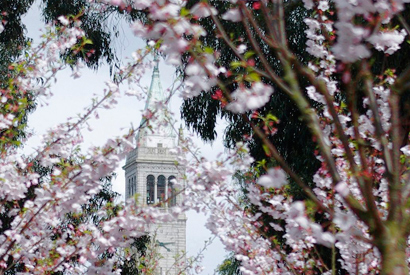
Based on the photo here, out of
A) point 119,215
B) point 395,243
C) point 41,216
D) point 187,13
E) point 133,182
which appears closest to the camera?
point 187,13

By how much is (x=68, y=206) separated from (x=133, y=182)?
5828cm

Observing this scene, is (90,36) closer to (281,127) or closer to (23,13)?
(23,13)

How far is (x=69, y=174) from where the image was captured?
4.20 meters

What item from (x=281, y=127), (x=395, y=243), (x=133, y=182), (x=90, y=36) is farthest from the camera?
(x=133, y=182)

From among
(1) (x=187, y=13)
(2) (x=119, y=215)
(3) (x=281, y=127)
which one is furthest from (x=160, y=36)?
(3) (x=281, y=127)

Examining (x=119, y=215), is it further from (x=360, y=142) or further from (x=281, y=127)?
(x=281, y=127)

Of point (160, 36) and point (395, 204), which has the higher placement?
point (160, 36)

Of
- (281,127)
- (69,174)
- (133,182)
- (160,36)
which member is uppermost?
(133,182)

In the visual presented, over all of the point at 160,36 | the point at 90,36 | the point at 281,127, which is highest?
the point at 90,36

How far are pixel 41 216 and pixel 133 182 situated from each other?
58.1 metres

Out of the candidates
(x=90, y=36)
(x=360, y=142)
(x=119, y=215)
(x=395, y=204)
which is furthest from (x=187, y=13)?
(x=90, y=36)

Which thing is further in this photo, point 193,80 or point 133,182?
point 133,182

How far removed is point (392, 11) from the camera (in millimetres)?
2273

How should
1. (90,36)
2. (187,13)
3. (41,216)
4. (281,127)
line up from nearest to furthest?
1. (187,13)
2. (41,216)
3. (281,127)
4. (90,36)
